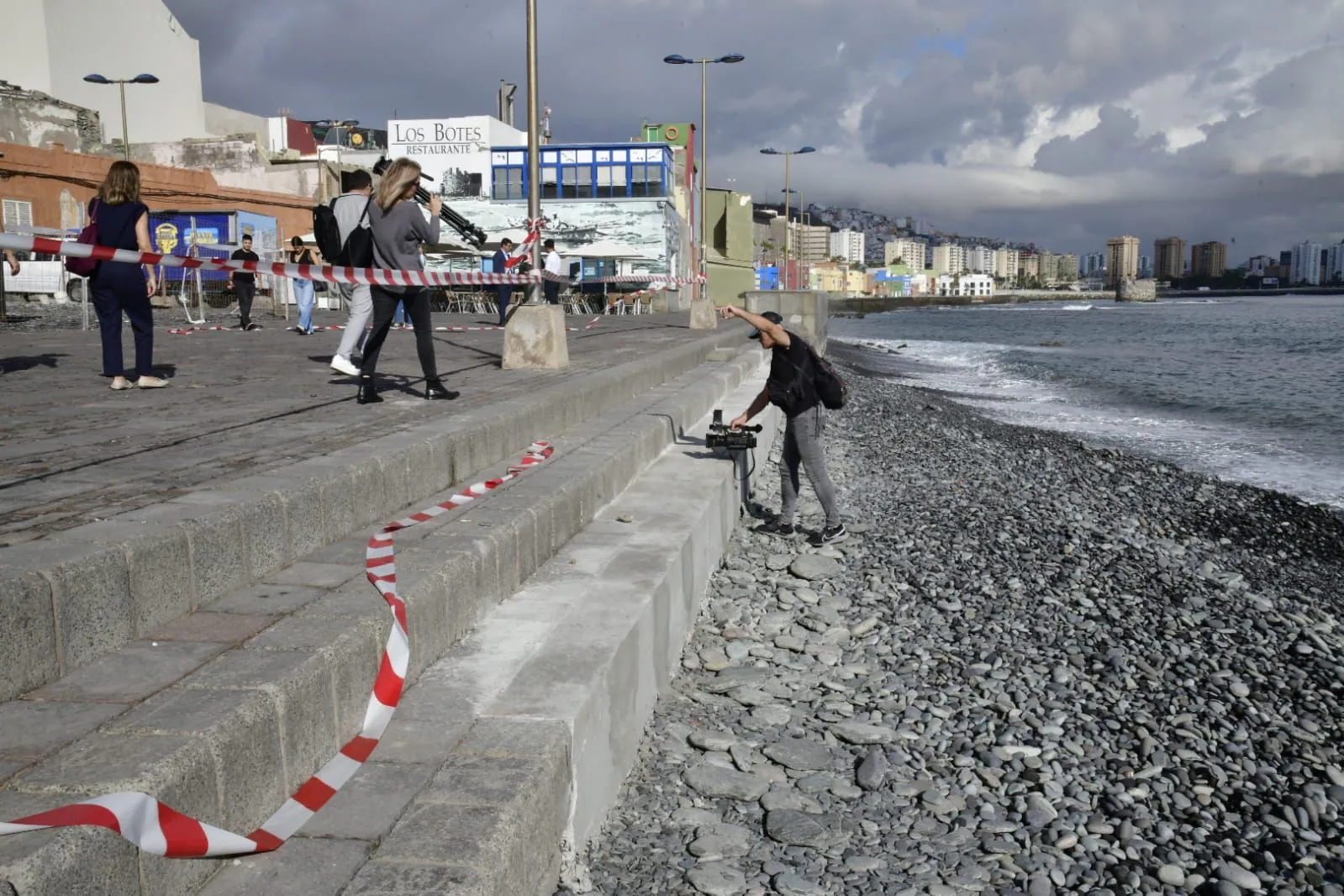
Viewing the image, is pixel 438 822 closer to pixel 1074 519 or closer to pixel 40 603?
pixel 40 603

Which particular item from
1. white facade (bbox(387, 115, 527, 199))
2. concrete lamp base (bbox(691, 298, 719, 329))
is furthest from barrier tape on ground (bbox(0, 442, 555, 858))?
white facade (bbox(387, 115, 527, 199))

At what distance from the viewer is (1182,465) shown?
51.6 ft

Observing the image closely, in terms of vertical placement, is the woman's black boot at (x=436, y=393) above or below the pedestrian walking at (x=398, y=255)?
below

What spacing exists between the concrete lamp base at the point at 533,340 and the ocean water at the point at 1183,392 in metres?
9.69

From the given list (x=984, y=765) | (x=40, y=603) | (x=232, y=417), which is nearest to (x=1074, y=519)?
(x=984, y=765)

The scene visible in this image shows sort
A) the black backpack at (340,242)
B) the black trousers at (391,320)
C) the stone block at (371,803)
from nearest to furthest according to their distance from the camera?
1. the stone block at (371,803)
2. the black trousers at (391,320)
3. the black backpack at (340,242)

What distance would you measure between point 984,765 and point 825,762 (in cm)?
76

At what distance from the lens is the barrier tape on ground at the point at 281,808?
1.96 metres

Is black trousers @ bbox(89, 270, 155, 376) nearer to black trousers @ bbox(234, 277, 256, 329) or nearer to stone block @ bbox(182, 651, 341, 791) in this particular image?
stone block @ bbox(182, 651, 341, 791)

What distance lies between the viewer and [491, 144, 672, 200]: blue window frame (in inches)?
2053

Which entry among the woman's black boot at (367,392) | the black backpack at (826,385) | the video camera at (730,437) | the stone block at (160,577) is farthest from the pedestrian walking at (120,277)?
the stone block at (160,577)

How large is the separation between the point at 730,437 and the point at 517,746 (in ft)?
16.9

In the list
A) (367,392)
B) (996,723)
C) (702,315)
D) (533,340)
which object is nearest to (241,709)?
(996,723)

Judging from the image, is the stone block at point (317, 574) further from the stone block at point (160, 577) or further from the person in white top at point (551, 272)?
the person in white top at point (551, 272)
